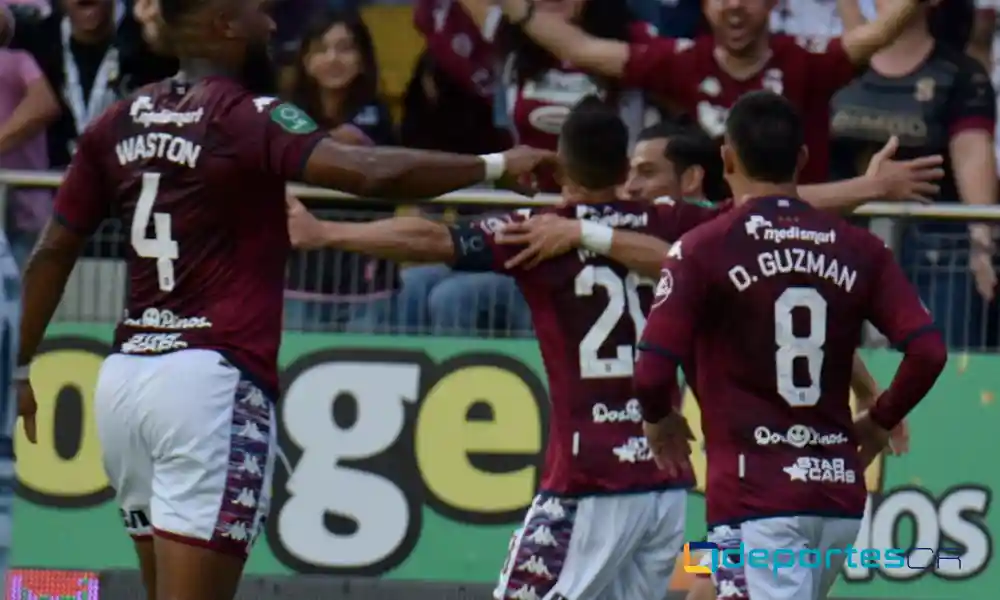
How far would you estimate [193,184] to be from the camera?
20.9ft

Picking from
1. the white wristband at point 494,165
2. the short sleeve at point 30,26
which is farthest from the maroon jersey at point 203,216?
the short sleeve at point 30,26

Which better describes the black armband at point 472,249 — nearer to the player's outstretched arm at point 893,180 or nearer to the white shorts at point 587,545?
the white shorts at point 587,545

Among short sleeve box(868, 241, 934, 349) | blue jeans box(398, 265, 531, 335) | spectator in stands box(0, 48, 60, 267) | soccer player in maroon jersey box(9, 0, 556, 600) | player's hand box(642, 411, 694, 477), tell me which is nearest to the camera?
soccer player in maroon jersey box(9, 0, 556, 600)

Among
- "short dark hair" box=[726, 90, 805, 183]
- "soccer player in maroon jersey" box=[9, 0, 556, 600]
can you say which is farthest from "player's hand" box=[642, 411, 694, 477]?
"soccer player in maroon jersey" box=[9, 0, 556, 600]

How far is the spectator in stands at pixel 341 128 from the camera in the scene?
10.4m

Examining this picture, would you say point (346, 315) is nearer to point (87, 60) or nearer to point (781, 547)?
point (87, 60)

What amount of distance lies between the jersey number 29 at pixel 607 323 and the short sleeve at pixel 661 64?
8.75ft

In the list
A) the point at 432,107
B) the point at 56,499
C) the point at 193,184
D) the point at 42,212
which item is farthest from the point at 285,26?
the point at 193,184

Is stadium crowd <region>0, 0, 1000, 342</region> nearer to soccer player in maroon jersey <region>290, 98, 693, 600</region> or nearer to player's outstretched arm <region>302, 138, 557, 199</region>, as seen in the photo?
soccer player in maroon jersey <region>290, 98, 693, 600</region>

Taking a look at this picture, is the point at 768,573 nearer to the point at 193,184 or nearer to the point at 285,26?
the point at 193,184

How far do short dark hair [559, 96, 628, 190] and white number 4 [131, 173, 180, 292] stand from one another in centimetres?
189

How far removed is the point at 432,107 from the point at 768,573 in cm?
475

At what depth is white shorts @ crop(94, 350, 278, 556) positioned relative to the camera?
6.31 meters

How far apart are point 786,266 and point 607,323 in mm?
1321
